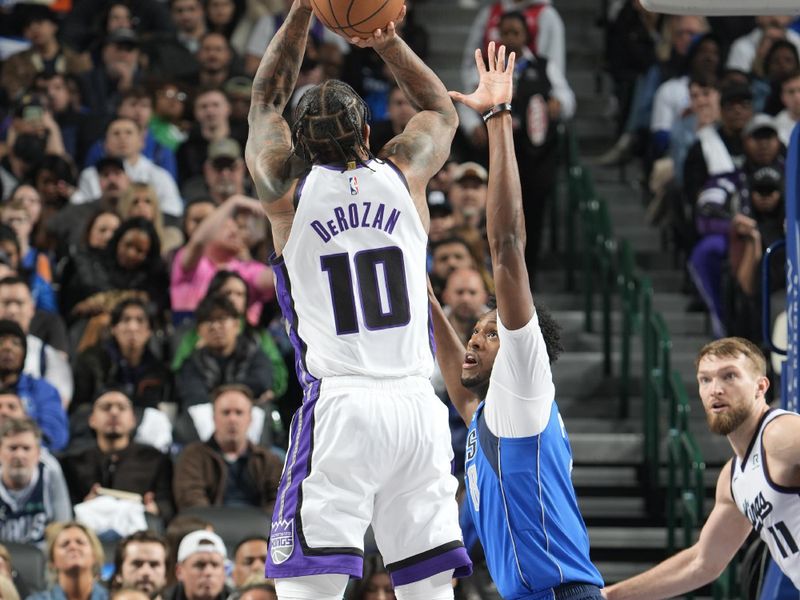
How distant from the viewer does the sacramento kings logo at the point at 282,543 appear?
5.80m

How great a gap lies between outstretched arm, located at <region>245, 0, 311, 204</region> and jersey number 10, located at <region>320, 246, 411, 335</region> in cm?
46

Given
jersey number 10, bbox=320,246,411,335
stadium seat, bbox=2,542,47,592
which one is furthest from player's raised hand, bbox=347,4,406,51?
stadium seat, bbox=2,542,47,592

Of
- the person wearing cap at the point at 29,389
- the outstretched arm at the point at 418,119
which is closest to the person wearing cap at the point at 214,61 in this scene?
the person wearing cap at the point at 29,389

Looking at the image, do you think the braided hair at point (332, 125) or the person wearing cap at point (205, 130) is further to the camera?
the person wearing cap at point (205, 130)

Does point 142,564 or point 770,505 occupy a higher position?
point 770,505

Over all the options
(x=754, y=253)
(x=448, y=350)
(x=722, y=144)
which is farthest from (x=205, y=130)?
(x=448, y=350)

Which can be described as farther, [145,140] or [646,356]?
[145,140]

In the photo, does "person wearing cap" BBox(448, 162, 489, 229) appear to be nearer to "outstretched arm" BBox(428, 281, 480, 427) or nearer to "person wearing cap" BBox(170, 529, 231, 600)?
"person wearing cap" BBox(170, 529, 231, 600)

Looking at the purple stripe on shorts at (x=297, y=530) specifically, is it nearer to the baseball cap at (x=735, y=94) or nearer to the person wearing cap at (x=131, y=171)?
the person wearing cap at (x=131, y=171)

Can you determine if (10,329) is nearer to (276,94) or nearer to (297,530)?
(276,94)

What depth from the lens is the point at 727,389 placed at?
686 centimetres

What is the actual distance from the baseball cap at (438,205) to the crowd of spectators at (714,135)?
1884 mm

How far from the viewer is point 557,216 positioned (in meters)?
14.1

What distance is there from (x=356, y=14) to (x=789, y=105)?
26.9ft
